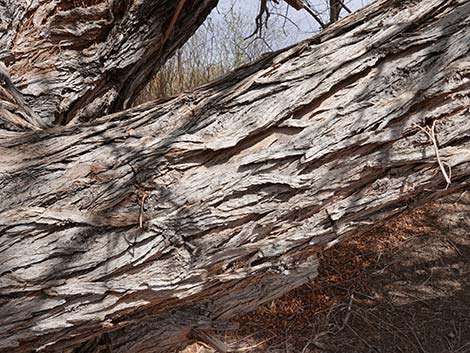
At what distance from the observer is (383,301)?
260cm

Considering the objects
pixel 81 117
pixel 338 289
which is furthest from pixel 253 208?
pixel 338 289

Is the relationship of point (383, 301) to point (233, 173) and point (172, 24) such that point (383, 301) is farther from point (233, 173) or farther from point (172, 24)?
point (233, 173)

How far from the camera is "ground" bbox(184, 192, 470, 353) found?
2367mm

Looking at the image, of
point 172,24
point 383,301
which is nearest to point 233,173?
point 172,24

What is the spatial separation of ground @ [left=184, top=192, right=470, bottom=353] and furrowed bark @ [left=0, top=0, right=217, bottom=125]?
1.24 meters

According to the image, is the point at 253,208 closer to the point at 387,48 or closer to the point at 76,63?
the point at 387,48

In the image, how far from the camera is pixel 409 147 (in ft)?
3.28

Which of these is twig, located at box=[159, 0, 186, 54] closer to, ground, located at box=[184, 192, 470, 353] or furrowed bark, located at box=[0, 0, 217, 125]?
furrowed bark, located at box=[0, 0, 217, 125]

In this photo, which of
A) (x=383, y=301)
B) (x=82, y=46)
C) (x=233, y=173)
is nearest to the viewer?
(x=233, y=173)

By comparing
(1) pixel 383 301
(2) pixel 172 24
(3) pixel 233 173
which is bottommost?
(1) pixel 383 301

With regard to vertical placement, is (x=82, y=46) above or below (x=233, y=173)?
above

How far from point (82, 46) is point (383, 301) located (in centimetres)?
191

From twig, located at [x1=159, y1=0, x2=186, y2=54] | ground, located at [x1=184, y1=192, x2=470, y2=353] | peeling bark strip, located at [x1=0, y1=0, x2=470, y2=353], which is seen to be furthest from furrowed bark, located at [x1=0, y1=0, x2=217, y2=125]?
ground, located at [x1=184, y1=192, x2=470, y2=353]

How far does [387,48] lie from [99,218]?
673 mm
